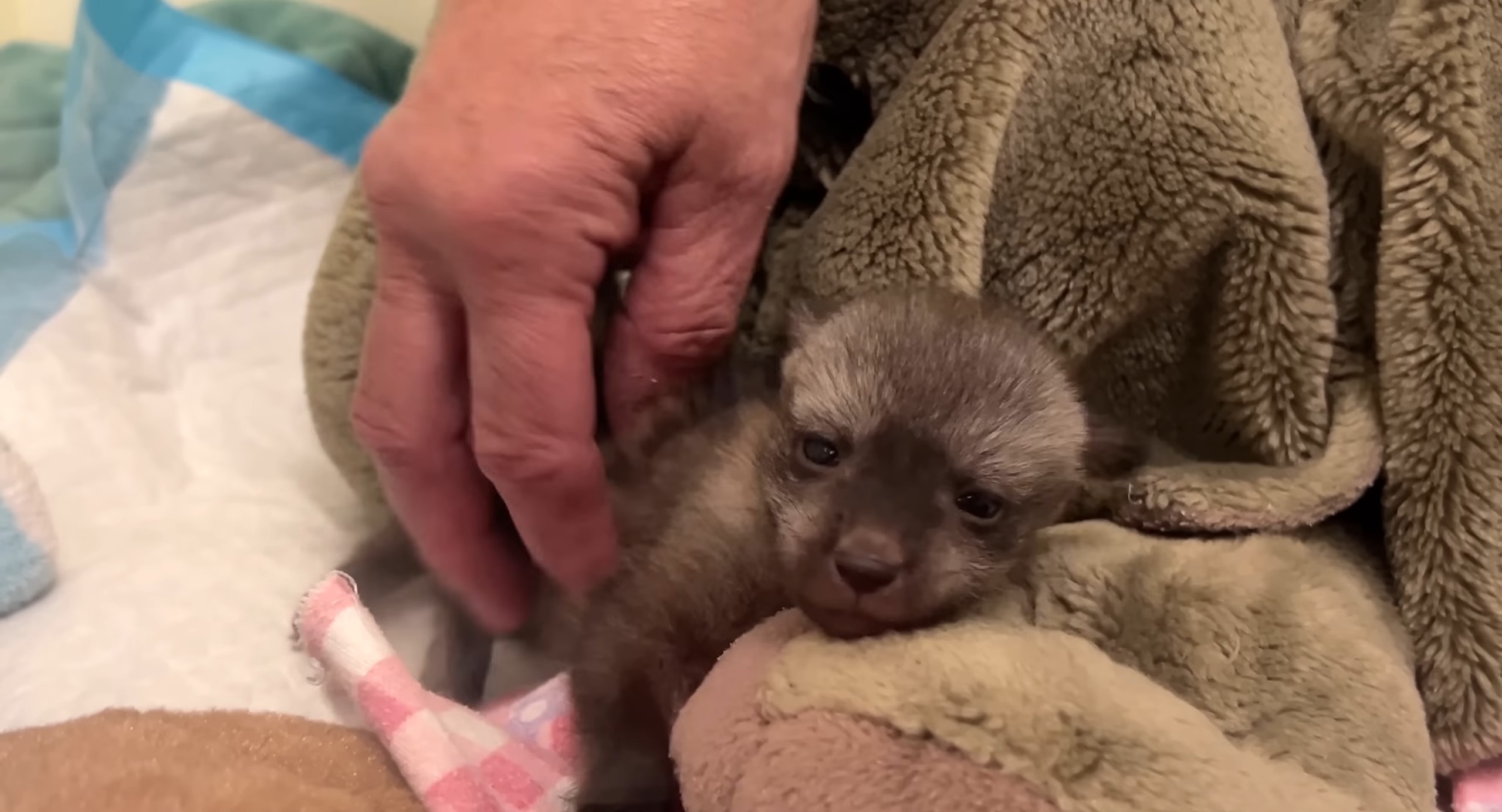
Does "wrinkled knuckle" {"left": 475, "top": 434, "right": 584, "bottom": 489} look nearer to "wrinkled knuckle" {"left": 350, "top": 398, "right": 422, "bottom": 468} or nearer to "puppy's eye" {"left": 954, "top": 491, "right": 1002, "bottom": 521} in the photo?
"wrinkled knuckle" {"left": 350, "top": 398, "right": 422, "bottom": 468}

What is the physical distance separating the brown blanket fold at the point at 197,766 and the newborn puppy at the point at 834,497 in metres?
0.17

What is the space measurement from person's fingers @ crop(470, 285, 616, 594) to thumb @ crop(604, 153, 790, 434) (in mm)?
58

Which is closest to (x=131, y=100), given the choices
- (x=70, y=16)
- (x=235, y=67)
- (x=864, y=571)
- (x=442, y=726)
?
(x=235, y=67)

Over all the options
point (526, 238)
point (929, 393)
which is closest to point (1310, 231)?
point (929, 393)

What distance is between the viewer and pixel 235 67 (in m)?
1.53

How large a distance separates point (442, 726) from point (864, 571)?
1.37 feet

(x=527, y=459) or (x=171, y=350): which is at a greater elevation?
(x=527, y=459)

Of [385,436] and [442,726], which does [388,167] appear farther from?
[442,726]

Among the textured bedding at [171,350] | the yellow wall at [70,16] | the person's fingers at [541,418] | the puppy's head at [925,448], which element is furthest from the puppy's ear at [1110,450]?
the yellow wall at [70,16]

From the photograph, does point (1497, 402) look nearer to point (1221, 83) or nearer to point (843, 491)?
point (1221, 83)

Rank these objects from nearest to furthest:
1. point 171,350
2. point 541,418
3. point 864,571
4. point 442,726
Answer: point 864,571 → point 541,418 → point 442,726 → point 171,350

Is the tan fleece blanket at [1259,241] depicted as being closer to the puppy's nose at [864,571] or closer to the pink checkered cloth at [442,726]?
the puppy's nose at [864,571]

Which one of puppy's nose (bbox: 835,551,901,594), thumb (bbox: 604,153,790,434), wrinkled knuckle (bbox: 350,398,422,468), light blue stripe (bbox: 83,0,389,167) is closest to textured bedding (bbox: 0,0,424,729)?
light blue stripe (bbox: 83,0,389,167)

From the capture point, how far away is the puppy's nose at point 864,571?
2.51 feet
